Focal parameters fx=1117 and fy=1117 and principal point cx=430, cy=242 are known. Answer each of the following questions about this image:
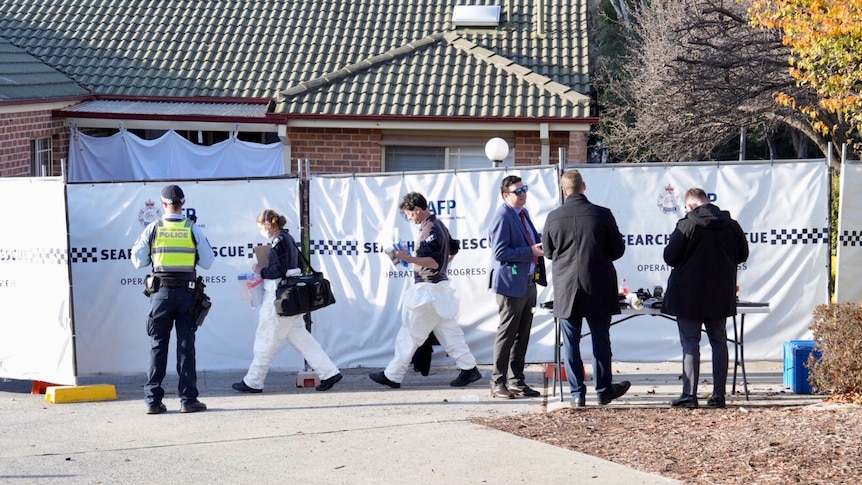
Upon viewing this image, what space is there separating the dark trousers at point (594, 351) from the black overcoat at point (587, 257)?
0.34 ft

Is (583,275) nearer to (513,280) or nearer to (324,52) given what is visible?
(513,280)

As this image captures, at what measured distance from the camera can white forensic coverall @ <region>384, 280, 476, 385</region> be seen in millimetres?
9812

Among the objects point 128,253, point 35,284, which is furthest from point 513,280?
point 35,284

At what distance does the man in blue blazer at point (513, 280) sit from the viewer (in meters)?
9.38

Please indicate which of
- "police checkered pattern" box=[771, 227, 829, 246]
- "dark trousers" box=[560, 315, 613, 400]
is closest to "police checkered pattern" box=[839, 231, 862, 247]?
"police checkered pattern" box=[771, 227, 829, 246]

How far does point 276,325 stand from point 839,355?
4686mm

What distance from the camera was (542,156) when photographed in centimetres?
1559

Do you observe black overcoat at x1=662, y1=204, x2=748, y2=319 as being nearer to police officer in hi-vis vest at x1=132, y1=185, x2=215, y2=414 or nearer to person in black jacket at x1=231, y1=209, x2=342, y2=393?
person in black jacket at x1=231, y1=209, x2=342, y2=393

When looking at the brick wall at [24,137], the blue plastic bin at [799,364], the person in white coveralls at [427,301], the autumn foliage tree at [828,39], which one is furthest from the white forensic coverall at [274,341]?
the brick wall at [24,137]

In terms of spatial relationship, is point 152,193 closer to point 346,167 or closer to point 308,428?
point 308,428

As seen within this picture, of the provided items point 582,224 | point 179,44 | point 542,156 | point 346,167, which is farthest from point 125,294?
point 179,44

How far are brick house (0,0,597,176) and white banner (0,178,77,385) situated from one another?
4.62 metres

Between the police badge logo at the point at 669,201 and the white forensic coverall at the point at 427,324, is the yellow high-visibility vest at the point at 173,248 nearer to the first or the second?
the white forensic coverall at the point at 427,324

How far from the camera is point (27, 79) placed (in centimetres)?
1636
